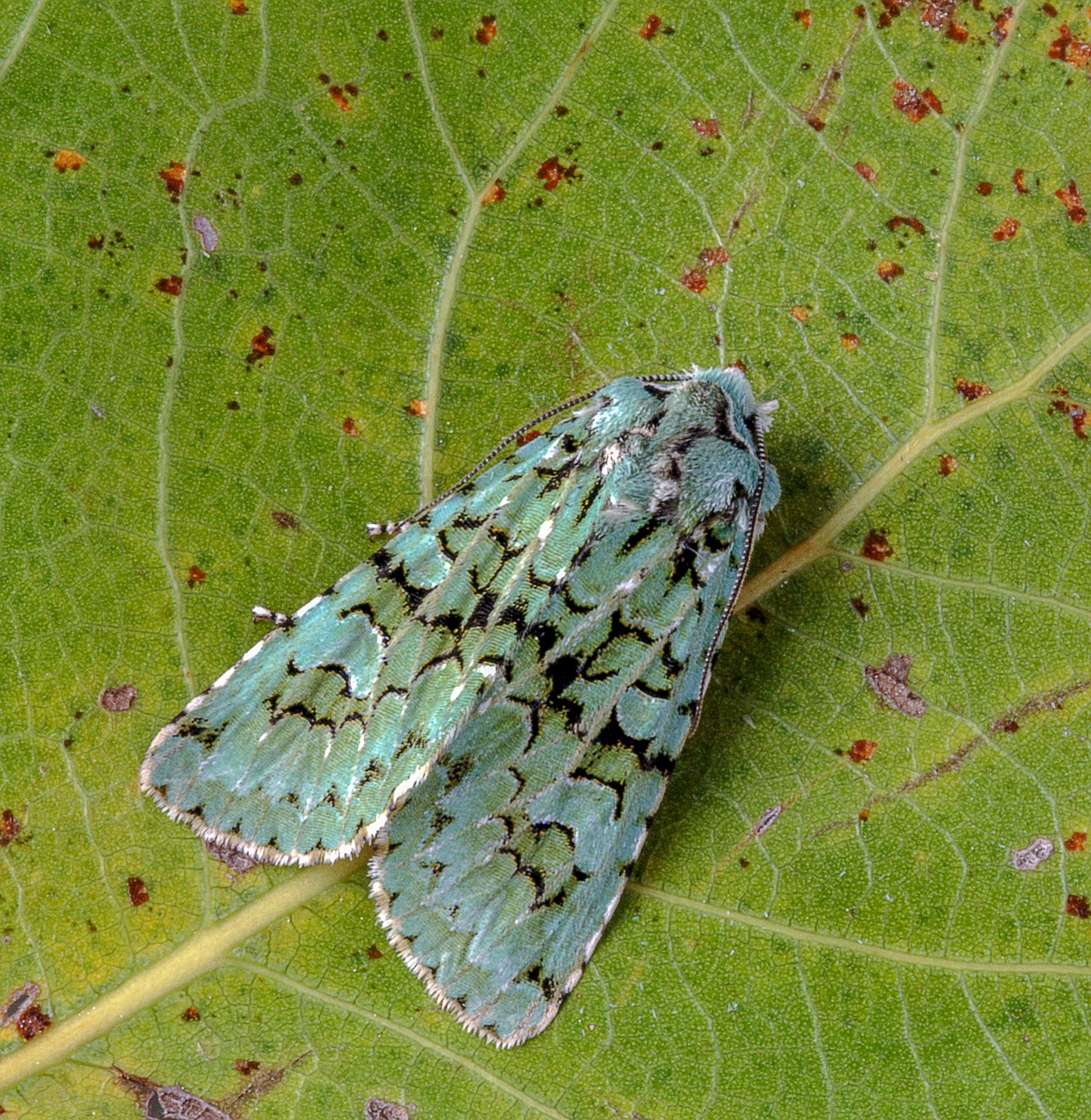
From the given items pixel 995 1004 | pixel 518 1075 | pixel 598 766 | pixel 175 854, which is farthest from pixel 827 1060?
pixel 175 854

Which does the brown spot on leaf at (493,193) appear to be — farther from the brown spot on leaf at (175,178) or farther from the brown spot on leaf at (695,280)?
the brown spot on leaf at (175,178)

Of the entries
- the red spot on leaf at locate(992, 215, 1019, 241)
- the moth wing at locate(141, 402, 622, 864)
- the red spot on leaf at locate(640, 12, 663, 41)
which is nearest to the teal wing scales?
the moth wing at locate(141, 402, 622, 864)

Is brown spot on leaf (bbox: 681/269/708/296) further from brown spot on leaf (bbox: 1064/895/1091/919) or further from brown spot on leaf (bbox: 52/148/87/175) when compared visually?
brown spot on leaf (bbox: 1064/895/1091/919)

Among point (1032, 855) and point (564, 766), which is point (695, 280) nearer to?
point (564, 766)

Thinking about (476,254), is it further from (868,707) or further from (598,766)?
(868,707)

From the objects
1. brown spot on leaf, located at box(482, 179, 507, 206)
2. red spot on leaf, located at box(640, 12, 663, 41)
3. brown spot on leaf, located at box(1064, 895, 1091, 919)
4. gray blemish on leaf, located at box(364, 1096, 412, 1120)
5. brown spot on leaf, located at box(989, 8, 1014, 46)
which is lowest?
brown spot on leaf, located at box(1064, 895, 1091, 919)

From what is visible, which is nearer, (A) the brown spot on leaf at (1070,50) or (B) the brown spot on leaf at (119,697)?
(B) the brown spot on leaf at (119,697)

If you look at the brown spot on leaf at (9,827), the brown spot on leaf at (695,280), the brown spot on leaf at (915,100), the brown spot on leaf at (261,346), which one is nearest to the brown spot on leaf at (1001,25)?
the brown spot on leaf at (915,100)

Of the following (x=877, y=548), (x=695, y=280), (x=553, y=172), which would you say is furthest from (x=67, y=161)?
(x=877, y=548)
